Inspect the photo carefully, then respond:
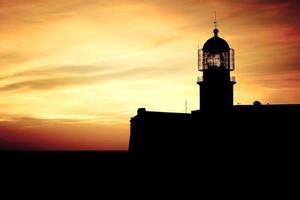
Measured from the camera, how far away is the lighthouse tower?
43.0m

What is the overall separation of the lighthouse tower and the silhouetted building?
665 millimetres

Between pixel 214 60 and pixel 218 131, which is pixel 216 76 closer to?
pixel 214 60

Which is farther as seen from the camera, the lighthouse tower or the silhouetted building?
the lighthouse tower

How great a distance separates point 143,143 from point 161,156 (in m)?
2.33

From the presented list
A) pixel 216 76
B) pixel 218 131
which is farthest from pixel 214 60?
pixel 218 131

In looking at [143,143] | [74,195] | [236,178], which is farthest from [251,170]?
[74,195]

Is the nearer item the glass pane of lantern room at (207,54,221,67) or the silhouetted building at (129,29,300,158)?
the silhouetted building at (129,29,300,158)

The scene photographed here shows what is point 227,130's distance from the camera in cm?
3525

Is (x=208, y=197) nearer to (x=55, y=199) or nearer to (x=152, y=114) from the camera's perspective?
(x=152, y=114)

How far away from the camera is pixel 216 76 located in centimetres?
4338

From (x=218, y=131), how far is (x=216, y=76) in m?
9.13

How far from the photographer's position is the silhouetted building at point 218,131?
3434cm

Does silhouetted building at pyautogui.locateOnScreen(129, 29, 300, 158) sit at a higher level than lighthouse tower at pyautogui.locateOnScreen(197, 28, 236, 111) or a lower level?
lower

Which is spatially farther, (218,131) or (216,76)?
(216,76)
